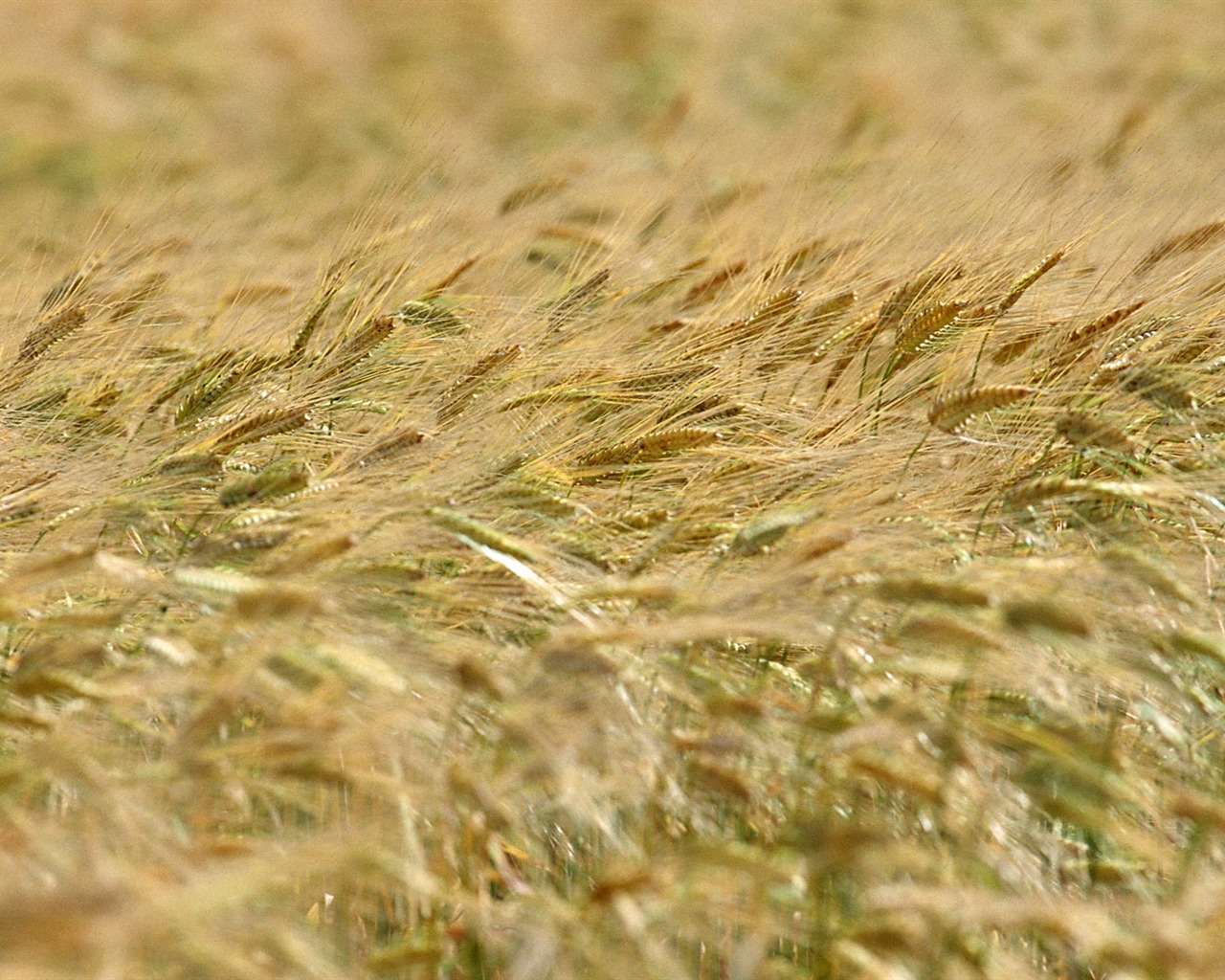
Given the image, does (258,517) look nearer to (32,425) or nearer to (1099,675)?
(32,425)

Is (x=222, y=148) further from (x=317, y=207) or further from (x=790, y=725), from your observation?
(x=790, y=725)

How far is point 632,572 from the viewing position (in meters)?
1.36

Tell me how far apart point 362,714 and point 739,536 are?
415 millimetres

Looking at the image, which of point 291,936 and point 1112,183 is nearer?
point 291,936

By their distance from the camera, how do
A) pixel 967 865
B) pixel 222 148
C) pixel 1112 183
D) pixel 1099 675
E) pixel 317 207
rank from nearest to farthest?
pixel 967 865, pixel 1099 675, pixel 1112 183, pixel 317 207, pixel 222 148

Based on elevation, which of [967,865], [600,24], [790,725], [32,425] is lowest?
[600,24]

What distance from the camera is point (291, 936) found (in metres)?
0.95

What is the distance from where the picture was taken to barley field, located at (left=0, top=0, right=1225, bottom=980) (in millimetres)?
1033

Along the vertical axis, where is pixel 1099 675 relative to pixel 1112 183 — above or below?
below

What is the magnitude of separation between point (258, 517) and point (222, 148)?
5125mm

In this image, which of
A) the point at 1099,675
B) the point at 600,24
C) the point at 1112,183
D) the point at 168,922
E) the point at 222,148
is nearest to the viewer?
the point at 168,922

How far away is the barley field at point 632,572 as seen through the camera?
1.03m

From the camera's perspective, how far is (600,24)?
24.5ft

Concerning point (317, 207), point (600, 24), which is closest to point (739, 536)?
point (317, 207)
